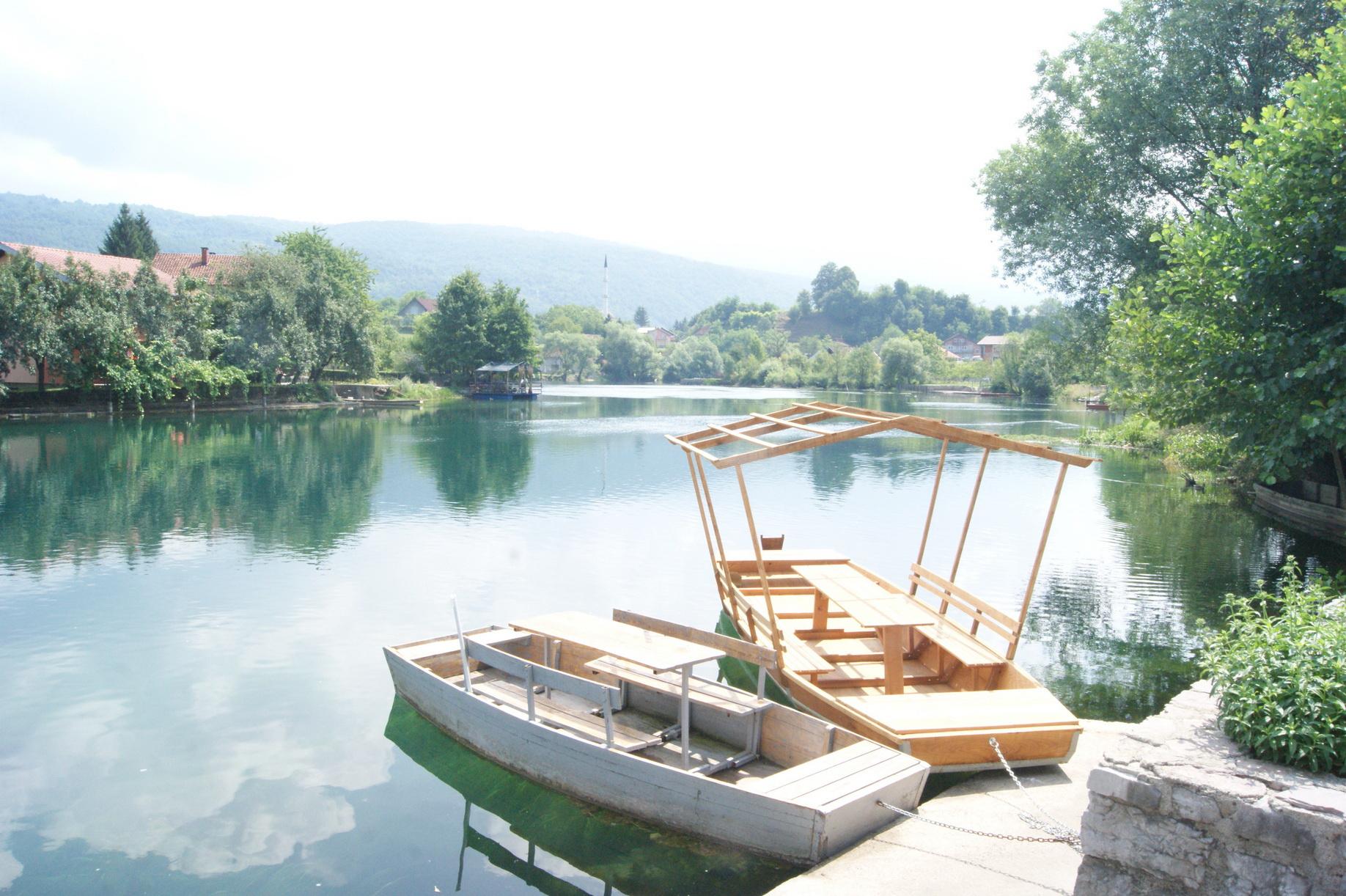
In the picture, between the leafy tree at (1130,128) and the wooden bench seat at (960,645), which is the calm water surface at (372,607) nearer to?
the wooden bench seat at (960,645)

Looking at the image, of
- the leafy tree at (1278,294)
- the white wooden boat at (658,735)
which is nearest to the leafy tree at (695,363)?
the leafy tree at (1278,294)

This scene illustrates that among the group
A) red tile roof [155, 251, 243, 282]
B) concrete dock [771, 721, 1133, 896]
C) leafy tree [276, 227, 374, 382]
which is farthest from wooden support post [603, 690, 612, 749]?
red tile roof [155, 251, 243, 282]

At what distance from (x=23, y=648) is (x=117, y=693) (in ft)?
7.79

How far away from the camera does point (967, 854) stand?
6.01 m

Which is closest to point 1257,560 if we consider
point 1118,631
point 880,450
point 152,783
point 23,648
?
point 1118,631

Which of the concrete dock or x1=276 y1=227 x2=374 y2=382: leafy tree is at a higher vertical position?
x1=276 y1=227 x2=374 y2=382: leafy tree

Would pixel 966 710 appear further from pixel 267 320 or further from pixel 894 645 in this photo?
pixel 267 320

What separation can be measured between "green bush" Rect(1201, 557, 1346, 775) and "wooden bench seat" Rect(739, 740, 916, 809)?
2.29 meters

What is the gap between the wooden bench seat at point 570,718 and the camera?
7.90 meters

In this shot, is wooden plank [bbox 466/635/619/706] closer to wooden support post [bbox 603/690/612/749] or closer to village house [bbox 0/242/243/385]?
wooden support post [bbox 603/690/612/749]

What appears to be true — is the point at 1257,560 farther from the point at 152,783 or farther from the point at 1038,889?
the point at 152,783

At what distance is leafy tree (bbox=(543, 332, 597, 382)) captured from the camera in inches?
5030

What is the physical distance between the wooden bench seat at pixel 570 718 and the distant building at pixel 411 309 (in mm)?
142007

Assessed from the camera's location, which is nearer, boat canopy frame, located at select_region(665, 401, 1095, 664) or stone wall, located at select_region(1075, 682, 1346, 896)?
stone wall, located at select_region(1075, 682, 1346, 896)
